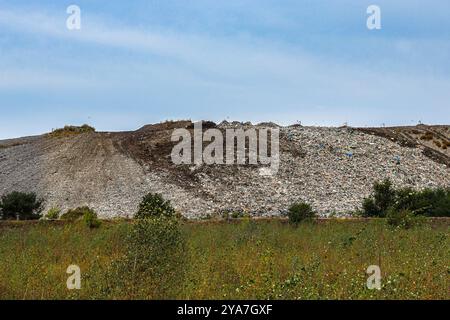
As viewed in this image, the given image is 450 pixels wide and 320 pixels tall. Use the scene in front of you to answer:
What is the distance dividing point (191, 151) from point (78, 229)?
Result: 18.7m

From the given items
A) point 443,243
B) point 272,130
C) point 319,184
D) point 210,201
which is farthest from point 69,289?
point 272,130

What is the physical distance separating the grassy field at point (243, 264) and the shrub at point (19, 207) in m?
7.54

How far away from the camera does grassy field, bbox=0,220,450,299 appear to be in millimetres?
10398

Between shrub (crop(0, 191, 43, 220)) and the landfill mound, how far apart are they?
3.20 meters

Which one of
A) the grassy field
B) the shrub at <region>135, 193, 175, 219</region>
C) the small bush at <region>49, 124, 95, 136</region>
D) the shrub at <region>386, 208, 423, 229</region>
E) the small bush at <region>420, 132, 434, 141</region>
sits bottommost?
the grassy field

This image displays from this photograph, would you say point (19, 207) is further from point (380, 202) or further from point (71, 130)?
point (71, 130)

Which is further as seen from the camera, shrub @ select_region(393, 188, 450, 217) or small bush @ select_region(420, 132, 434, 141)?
small bush @ select_region(420, 132, 434, 141)

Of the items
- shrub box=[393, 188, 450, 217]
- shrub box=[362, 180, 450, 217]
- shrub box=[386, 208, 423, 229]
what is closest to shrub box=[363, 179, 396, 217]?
shrub box=[362, 180, 450, 217]

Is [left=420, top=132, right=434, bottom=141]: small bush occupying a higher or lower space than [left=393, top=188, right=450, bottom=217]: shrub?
higher

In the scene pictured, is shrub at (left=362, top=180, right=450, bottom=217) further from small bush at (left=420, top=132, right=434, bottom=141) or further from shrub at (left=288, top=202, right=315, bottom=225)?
small bush at (left=420, top=132, right=434, bottom=141)

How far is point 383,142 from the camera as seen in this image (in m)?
45.0

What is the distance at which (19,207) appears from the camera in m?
28.5

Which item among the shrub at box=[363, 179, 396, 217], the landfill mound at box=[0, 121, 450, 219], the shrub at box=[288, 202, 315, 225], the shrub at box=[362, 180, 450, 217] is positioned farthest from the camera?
the landfill mound at box=[0, 121, 450, 219]
